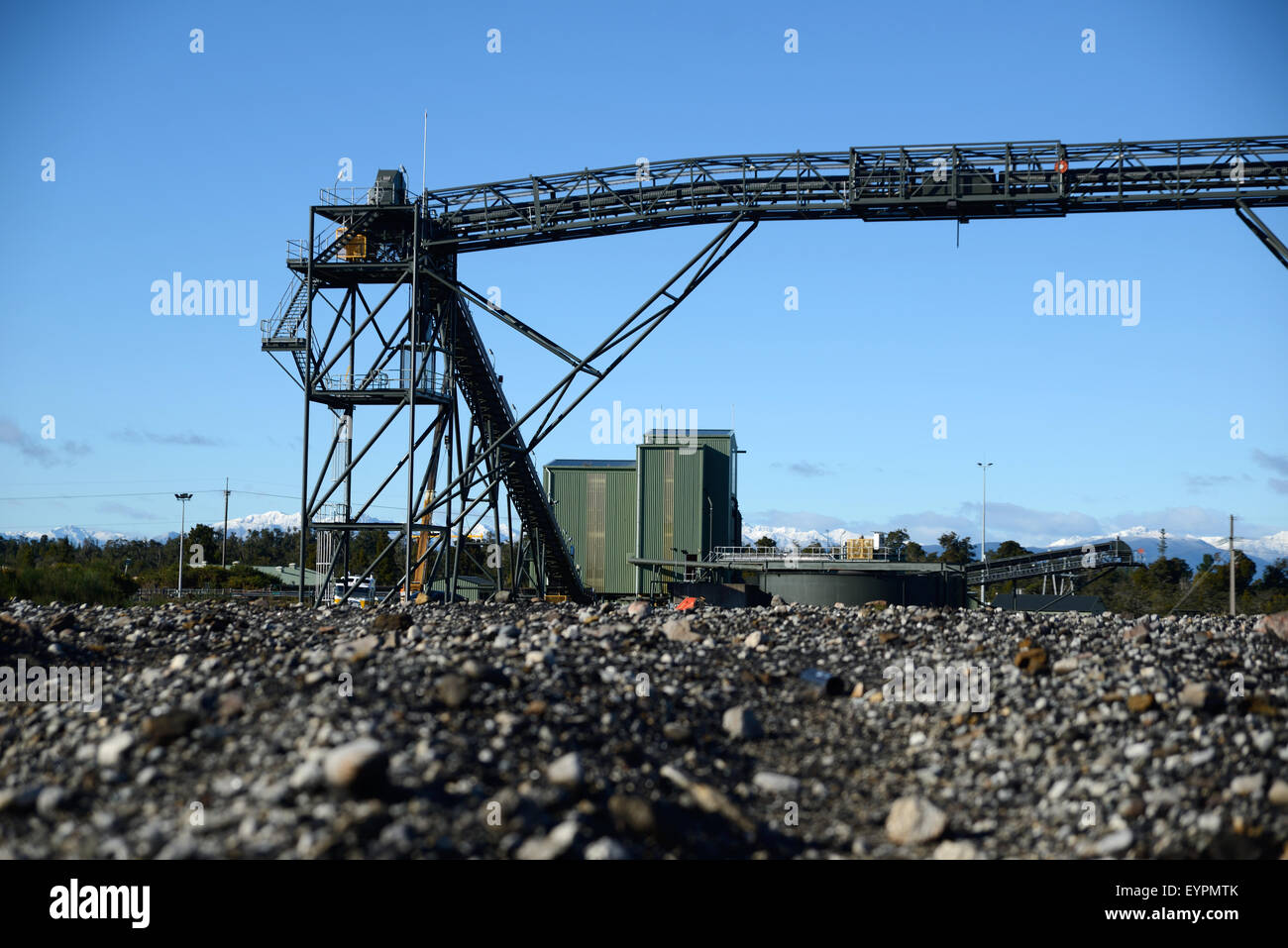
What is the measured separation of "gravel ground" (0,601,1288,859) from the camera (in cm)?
671

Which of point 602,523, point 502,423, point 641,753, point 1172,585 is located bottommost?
point 1172,585

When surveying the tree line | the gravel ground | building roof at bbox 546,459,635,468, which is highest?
building roof at bbox 546,459,635,468

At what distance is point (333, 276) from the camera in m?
24.9

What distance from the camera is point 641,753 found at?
8.34 metres

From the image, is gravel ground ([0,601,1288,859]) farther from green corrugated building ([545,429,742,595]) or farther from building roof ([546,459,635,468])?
building roof ([546,459,635,468])

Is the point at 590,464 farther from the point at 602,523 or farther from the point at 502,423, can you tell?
the point at 502,423

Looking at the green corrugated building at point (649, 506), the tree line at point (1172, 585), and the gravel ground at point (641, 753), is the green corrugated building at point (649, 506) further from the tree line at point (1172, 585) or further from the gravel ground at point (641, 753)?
the gravel ground at point (641, 753)

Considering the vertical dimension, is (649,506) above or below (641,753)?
above

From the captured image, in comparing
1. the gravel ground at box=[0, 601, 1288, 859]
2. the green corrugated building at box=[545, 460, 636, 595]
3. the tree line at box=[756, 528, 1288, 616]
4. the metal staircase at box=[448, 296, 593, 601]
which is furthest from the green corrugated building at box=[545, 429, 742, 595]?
the gravel ground at box=[0, 601, 1288, 859]

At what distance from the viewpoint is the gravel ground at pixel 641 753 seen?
671 centimetres

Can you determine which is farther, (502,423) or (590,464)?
(590,464)

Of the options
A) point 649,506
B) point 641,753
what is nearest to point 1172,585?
point 649,506

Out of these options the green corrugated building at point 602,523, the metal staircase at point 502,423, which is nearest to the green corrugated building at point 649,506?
the green corrugated building at point 602,523
